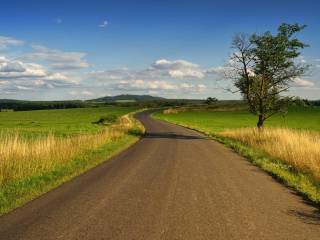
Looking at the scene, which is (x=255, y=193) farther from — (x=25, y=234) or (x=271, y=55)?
(x=271, y=55)

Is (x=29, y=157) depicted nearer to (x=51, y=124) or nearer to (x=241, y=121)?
(x=51, y=124)

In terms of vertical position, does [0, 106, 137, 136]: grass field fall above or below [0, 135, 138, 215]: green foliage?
below

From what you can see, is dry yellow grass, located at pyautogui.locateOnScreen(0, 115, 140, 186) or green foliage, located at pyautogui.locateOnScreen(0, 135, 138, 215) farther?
dry yellow grass, located at pyautogui.locateOnScreen(0, 115, 140, 186)

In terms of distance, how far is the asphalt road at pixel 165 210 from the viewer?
6.42 m

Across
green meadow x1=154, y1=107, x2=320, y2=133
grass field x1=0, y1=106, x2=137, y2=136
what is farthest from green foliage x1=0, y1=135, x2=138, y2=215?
green meadow x1=154, y1=107, x2=320, y2=133

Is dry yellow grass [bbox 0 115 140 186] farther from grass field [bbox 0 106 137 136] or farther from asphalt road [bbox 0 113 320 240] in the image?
grass field [bbox 0 106 137 136]

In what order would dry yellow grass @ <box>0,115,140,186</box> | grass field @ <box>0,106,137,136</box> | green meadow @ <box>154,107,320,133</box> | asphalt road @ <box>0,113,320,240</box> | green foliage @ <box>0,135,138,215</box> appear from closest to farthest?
asphalt road @ <box>0,113,320,240</box> → green foliage @ <box>0,135,138,215</box> → dry yellow grass @ <box>0,115,140,186</box> → grass field @ <box>0,106,137,136</box> → green meadow @ <box>154,107,320,133</box>

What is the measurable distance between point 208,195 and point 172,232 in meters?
3.19

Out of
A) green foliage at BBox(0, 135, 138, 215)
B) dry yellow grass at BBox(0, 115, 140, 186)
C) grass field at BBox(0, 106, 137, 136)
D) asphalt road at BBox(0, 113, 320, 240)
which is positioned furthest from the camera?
grass field at BBox(0, 106, 137, 136)

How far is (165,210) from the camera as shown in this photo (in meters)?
7.81

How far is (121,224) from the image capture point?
682cm

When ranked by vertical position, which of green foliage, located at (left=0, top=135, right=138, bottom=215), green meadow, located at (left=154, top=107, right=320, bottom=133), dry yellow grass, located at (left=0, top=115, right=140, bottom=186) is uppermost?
dry yellow grass, located at (left=0, top=115, right=140, bottom=186)

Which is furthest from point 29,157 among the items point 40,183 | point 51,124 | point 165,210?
point 51,124

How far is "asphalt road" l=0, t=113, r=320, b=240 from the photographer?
642cm
